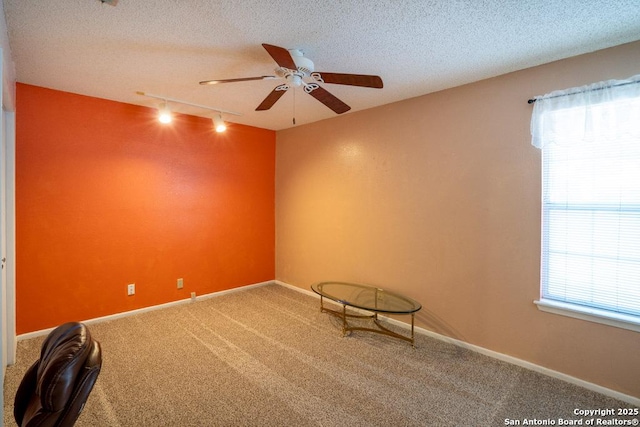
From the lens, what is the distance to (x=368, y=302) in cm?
308

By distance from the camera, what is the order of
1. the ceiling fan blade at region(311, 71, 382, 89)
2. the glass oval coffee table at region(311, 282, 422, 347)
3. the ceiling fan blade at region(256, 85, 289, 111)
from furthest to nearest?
the glass oval coffee table at region(311, 282, 422, 347), the ceiling fan blade at region(256, 85, 289, 111), the ceiling fan blade at region(311, 71, 382, 89)

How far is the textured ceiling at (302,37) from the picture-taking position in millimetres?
1699

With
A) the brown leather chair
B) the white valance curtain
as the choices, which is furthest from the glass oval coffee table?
the brown leather chair

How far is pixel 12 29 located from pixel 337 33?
2051 millimetres

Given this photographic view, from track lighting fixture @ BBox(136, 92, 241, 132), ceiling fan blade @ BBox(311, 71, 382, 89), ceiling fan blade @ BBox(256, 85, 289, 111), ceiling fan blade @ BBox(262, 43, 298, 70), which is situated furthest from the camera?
track lighting fixture @ BBox(136, 92, 241, 132)

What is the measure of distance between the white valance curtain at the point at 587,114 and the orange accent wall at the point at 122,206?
11.5ft

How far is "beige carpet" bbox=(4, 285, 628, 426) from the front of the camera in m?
1.95

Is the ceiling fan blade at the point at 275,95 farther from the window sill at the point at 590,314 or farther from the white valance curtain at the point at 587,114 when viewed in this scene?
the window sill at the point at 590,314

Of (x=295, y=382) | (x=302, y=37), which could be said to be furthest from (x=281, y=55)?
(x=295, y=382)

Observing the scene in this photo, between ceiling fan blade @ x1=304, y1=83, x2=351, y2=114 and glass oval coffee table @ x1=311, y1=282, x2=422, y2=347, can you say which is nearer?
ceiling fan blade @ x1=304, y1=83, x2=351, y2=114

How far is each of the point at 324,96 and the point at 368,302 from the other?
2022 mm

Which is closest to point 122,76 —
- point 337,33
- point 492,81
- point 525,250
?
point 337,33

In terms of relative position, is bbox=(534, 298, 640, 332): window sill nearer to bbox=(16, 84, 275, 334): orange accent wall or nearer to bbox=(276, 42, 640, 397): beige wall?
bbox=(276, 42, 640, 397): beige wall

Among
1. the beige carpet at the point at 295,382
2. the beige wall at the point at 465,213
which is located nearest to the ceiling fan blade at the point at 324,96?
the beige wall at the point at 465,213
